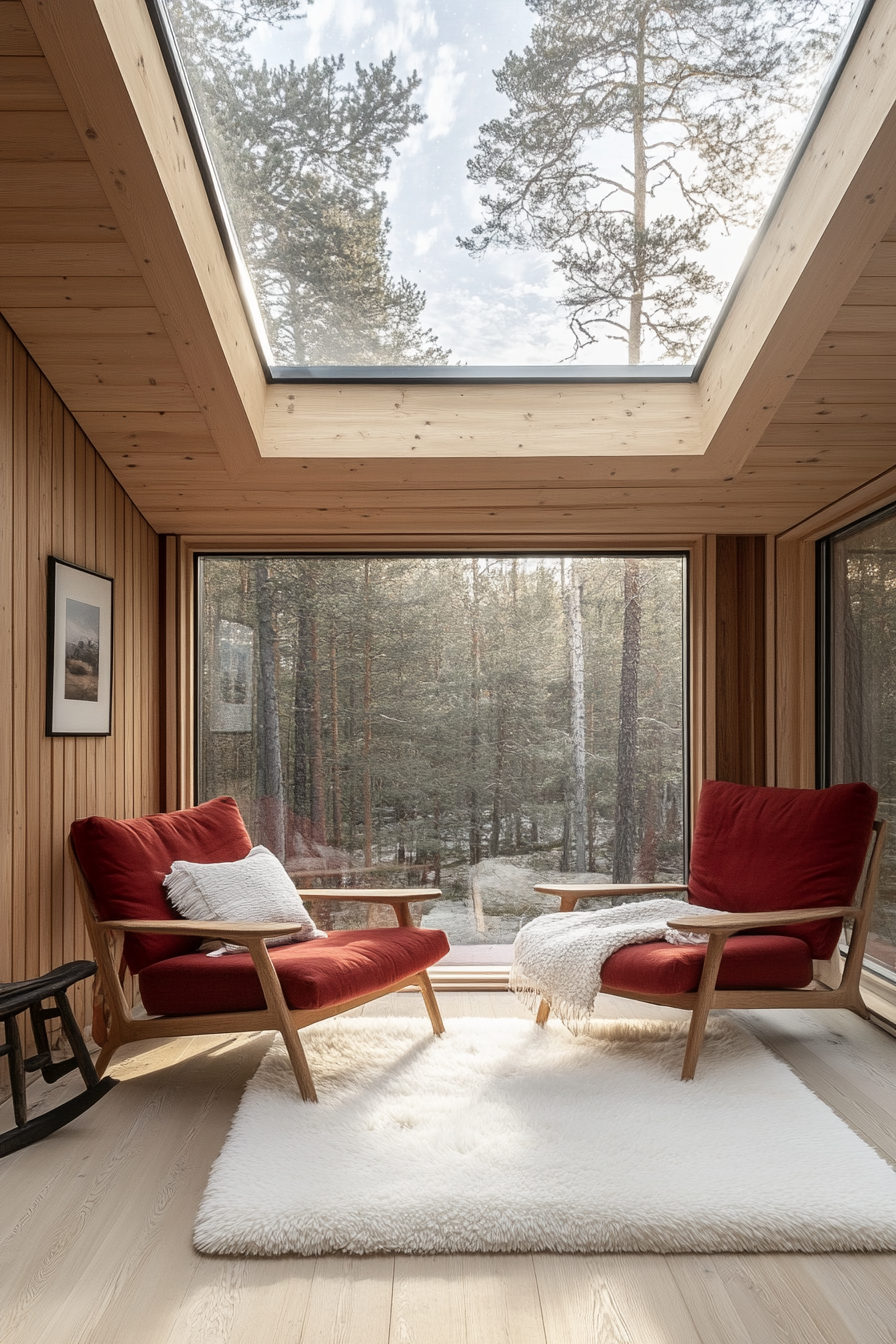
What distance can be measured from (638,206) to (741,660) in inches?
75.9

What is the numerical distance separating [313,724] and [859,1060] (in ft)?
7.71

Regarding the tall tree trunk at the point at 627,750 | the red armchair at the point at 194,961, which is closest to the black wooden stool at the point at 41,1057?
the red armchair at the point at 194,961

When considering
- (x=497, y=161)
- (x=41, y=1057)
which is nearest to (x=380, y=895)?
(x=41, y=1057)

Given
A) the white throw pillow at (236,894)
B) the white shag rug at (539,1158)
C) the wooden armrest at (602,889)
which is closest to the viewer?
the white shag rug at (539,1158)

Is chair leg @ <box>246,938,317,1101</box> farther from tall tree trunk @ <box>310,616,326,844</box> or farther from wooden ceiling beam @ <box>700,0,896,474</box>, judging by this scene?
wooden ceiling beam @ <box>700,0,896,474</box>

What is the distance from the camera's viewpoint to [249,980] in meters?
2.64

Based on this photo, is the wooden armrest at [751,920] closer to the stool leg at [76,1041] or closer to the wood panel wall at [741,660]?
the wood panel wall at [741,660]

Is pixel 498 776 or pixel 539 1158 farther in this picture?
pixel 498 776

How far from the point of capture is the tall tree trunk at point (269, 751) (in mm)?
3986

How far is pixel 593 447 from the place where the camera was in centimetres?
335

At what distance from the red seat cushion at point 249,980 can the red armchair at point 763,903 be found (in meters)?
0.76

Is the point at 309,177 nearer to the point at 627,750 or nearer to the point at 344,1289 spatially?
the point at 627,750

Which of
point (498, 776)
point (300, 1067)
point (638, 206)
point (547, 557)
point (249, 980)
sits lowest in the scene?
point (300, 1067)

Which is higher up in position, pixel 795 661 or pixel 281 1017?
pixel 795 661
